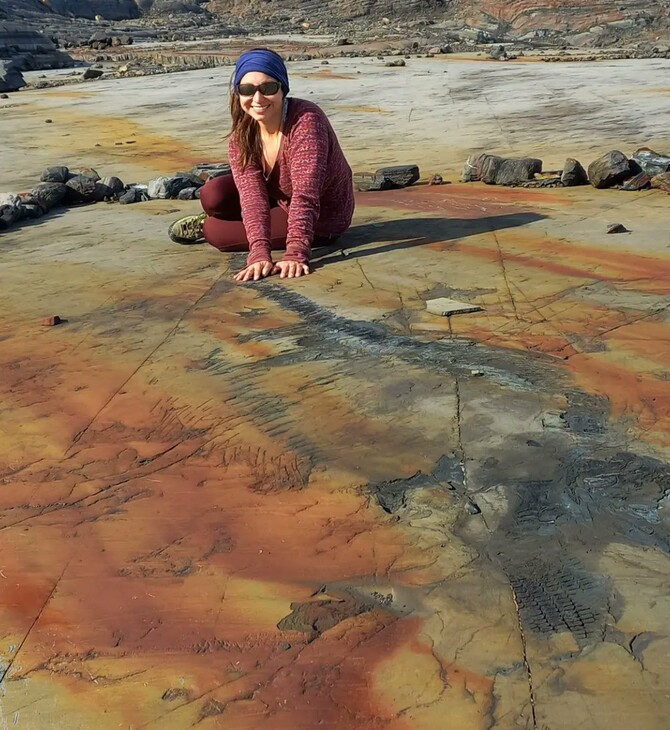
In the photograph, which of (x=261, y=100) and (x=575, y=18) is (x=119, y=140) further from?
(x=575, y=18)

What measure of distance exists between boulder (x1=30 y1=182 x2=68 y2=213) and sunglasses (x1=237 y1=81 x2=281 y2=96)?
2.67 m

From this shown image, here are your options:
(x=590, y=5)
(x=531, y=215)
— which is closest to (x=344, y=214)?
(x=531, y=215)

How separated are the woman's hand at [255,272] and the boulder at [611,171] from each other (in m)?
2.53

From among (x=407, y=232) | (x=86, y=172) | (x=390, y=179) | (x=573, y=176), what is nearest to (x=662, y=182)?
(x=573, y=176)

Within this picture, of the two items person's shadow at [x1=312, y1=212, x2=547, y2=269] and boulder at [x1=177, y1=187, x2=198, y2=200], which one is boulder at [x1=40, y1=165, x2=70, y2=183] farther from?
person's shadow at [x1=312, y1=212, x2=547, y2=269]

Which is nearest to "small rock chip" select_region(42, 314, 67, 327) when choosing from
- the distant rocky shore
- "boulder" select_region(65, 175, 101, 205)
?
"boulder" select_region(65, 175, 101, 205)

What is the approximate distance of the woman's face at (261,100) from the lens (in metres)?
4.04

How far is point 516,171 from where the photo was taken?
243 inches

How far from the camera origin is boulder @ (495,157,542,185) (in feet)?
20.1

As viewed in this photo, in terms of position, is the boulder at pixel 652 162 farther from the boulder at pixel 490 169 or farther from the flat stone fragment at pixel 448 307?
the flat stone fragment at pixel 448 307

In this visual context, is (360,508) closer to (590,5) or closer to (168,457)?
(168,457)

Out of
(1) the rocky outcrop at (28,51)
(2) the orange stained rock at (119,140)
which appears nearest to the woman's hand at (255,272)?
(2) the orange stained rock at (119,140)

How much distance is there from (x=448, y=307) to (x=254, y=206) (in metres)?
1.17

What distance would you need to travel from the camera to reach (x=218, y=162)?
799 centimetres
